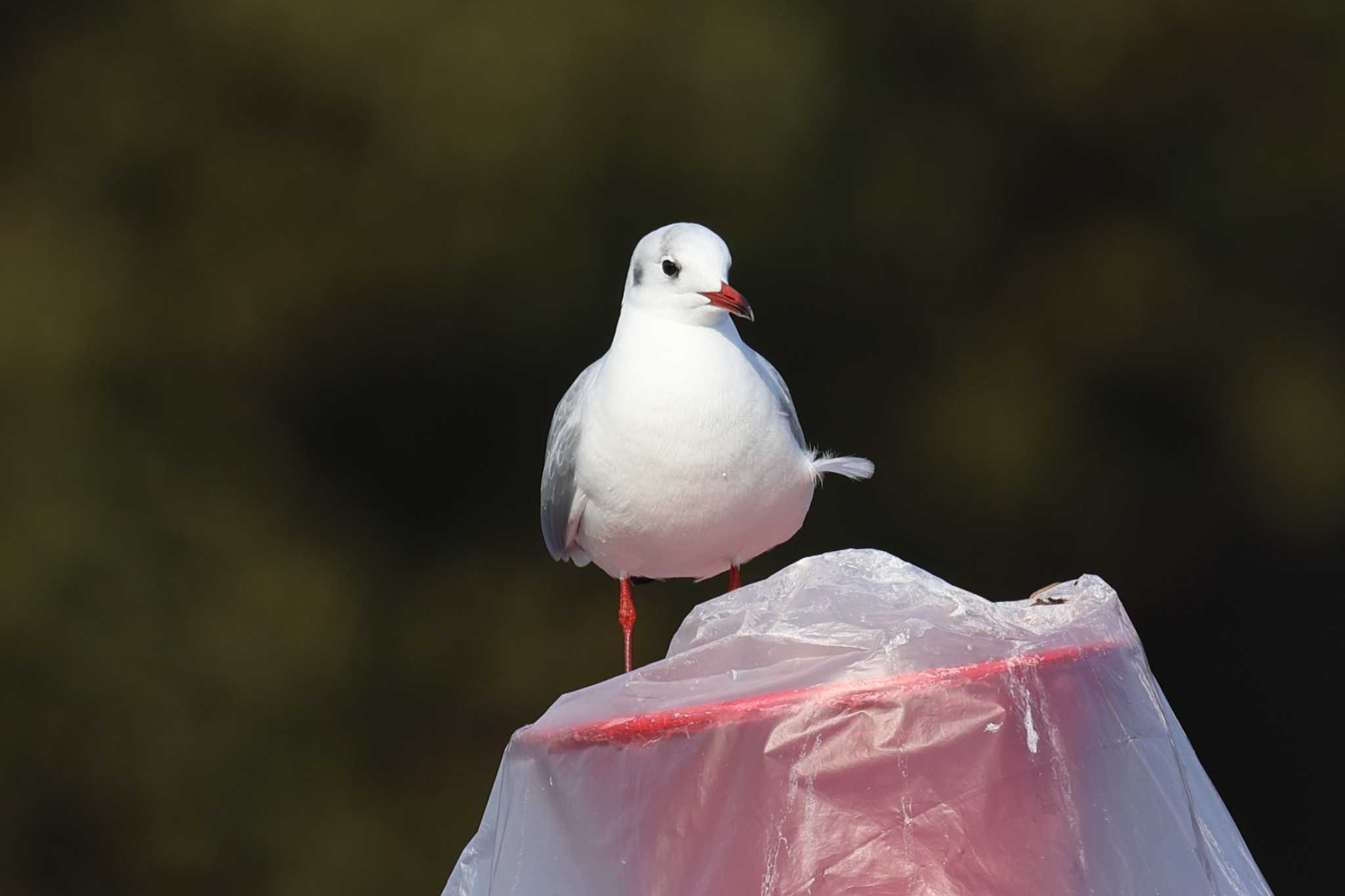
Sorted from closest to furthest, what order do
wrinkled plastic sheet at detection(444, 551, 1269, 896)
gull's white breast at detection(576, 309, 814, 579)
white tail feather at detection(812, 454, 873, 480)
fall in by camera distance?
wrinkled plastic sheet at detection(444, 551, 1269, 896)
gull's white breast at detection(576, 309, 814, 579)
white tail feather at detection(812, 454, 873, 480)

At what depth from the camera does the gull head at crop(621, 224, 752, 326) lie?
1871 millimetres

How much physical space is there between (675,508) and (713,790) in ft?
2.63

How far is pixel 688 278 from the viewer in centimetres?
188

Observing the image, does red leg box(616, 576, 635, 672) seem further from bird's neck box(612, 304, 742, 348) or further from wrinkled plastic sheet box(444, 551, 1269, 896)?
wrinkled plastic sheet box(444, 551, 1269, 896)

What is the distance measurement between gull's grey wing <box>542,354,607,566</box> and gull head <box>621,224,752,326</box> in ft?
0.48

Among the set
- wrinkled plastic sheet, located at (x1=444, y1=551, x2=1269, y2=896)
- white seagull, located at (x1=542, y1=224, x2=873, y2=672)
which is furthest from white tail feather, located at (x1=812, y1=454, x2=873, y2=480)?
wrinkled plastic sheet, located at (x1=444, y1=551, x2=1269, y2=896)

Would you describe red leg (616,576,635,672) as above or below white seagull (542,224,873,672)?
below

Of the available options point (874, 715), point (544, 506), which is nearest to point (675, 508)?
point (544, 506)

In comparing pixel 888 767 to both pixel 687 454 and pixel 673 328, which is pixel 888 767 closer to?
pixel 687 454

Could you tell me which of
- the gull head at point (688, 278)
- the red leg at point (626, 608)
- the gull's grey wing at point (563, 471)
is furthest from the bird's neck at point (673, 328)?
the red leg at point (626, 608)

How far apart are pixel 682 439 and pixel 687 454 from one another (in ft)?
0.06

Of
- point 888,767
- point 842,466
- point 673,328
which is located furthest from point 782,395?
point 888,767

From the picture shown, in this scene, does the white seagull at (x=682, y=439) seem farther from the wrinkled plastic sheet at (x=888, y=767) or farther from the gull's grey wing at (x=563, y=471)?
the wrinkled plastic sheet at (x=888, y=767)

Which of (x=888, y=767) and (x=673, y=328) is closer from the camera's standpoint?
(x=888, y=767)
